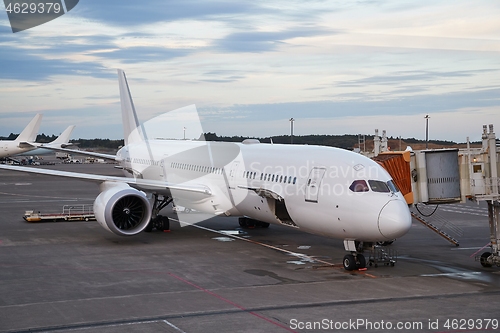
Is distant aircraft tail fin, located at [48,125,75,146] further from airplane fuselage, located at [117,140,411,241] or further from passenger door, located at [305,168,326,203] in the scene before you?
passenger door, located at [305,168,326,203]

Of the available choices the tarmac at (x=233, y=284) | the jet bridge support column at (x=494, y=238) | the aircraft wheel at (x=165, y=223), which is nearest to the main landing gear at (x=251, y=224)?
the tarmac at (x=233, y=284)

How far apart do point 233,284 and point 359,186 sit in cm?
459

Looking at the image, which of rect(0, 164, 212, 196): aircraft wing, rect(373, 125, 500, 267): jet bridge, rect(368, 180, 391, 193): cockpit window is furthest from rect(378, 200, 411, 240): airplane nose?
rect(0, 164, 212, 196): aircraft wing

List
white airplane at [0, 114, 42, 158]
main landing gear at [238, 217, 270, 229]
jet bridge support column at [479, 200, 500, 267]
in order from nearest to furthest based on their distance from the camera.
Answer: jet bridge support column at [479, 200, 500, 267], main landing gear at [238, 217, 270, 229], white airplane at [0, 114, 42, 158]

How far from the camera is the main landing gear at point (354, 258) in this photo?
18.8 m

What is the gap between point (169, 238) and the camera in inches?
1025

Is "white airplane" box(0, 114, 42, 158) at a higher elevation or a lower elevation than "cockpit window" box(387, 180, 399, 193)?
higher

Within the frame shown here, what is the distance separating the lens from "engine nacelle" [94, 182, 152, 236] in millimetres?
23688

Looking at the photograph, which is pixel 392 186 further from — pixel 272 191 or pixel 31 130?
pixel 31 130

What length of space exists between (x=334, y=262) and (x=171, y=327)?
8.66m

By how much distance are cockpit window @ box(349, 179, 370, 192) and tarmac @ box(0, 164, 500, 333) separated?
250 centimetres

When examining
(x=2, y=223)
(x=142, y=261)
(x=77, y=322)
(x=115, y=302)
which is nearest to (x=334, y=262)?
(x=142, y=261)

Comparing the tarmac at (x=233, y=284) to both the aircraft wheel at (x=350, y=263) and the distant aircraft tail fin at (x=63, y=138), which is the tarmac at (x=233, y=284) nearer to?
the aircraft wheel at (x=350, y=263)

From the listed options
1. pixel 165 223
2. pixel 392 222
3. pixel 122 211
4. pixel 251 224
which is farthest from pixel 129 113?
pixel 392 222
